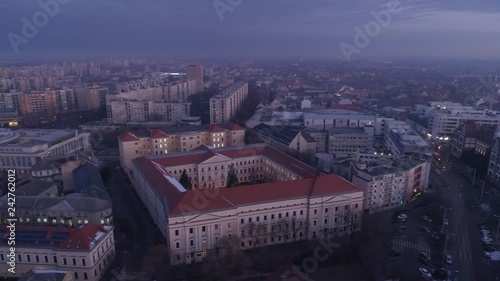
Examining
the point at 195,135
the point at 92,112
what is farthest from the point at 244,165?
the point at 92,112

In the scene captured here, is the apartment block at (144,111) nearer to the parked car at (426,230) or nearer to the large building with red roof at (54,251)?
the large building with red roof at (54,251)

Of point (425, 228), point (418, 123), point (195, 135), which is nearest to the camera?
point (425, 228)

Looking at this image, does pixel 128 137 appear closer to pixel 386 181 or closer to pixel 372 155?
pixel 372 155

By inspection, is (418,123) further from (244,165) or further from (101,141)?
(101,141)

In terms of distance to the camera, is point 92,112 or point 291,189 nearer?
point 291,189

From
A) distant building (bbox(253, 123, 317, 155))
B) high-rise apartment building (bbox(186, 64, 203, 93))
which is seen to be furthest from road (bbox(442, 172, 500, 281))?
high-rise apartment building (bbox(186, 64, 203, 93))

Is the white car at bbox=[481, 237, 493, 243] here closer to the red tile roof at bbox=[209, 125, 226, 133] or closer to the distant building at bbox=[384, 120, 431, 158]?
the distant building at bbox=[384, 120, 431, 158]
